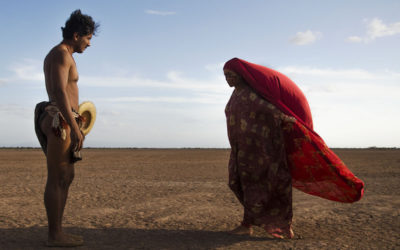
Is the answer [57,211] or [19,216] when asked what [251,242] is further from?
[19,216]

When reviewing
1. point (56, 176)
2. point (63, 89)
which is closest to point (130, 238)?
point (56, 176)

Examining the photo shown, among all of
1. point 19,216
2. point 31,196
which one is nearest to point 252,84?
point 19,216

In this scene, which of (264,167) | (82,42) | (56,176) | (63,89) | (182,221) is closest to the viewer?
(63,89)

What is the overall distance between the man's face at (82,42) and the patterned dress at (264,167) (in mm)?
1850

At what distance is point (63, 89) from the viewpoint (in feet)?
11.5

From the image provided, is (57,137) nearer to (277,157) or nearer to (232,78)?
(232,78)

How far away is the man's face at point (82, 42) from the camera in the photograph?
385 centimetres

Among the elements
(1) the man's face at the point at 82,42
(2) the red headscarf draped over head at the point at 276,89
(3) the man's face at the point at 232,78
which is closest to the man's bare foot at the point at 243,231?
(2) the red headscarf draped over head at the point at 276,89

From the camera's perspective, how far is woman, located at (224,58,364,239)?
4.30 m

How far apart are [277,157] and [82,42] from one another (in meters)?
2.44

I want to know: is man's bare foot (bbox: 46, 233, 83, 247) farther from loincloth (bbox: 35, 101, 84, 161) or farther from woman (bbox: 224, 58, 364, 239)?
woman (bbox: 224, 58, 364, 239)

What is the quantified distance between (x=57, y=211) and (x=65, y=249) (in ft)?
1.29

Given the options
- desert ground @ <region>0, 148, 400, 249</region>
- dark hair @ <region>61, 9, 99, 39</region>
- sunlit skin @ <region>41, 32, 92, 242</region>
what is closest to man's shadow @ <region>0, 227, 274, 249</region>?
desert ground @ <region>0, 148, 400, 249</region>

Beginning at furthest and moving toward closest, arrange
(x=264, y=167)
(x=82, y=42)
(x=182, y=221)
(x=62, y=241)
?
(x=182, y=221) → (x=264, y=167) → (x=82, y=42) → (x=62, y=241)
